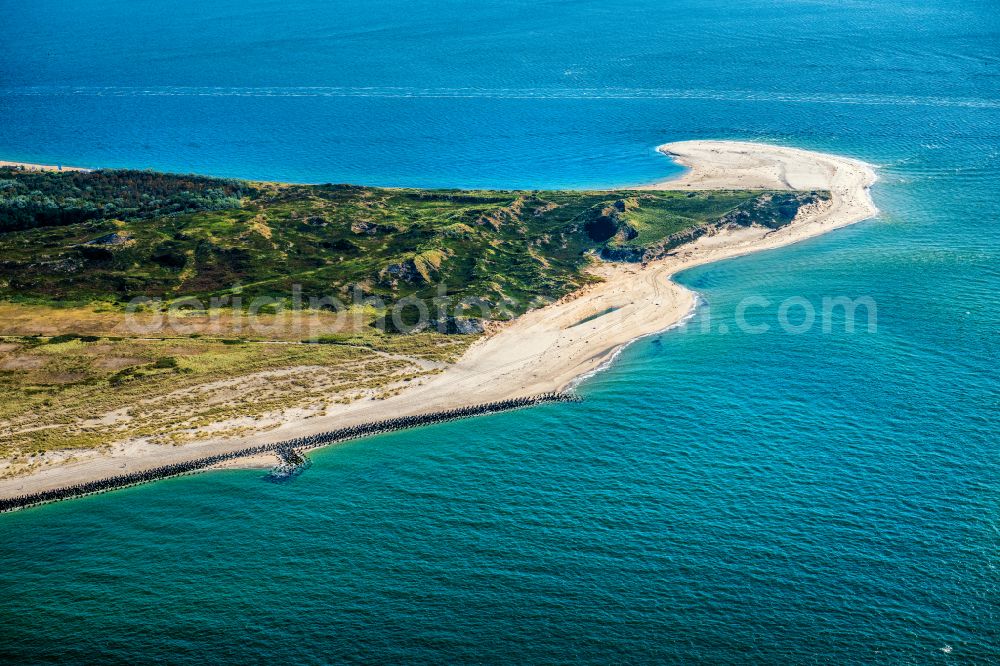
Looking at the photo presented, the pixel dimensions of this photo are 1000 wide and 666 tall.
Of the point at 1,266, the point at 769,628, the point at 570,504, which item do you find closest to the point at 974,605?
the point at 769,628

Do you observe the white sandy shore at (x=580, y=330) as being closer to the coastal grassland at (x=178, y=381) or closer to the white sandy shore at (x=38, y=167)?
the coastal grassland at (x=178, y=381)

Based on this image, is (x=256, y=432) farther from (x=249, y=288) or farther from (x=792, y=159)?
(x=792, y=159)

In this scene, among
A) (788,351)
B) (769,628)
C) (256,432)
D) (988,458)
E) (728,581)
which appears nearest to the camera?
(769,628)

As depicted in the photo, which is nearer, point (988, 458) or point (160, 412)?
point (988, 458)

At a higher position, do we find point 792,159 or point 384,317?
point 792,159

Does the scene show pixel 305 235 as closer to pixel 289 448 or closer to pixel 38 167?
pixel 289 448

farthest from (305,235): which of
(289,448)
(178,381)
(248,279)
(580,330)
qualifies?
(289,448)

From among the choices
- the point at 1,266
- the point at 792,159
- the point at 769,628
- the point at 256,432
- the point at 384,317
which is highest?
the point at 792,159
